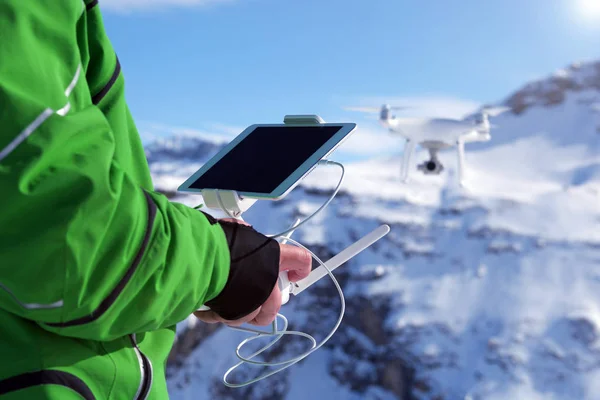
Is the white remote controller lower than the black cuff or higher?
lower

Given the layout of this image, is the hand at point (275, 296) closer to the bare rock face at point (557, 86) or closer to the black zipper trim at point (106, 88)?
the black zipper trim at point (106, 88)

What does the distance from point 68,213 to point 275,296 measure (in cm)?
50

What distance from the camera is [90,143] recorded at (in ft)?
2.51

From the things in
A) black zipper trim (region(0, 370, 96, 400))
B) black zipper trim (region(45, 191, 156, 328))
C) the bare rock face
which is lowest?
the bare rock face

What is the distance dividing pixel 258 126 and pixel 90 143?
72 cm

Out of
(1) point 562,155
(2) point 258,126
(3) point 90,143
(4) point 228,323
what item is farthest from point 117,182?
(1) point 562,155

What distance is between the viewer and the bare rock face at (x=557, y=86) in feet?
172

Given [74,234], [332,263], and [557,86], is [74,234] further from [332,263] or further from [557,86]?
[557,86]

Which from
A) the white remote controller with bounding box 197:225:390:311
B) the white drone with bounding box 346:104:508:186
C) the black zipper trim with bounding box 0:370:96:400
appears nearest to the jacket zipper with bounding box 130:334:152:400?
the black zipper trim with bounding box 0:370:96:400

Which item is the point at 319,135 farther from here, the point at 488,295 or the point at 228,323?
the point at 488,295

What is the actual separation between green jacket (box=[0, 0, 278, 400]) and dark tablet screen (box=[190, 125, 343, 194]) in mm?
248

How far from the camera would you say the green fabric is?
2.33 feet

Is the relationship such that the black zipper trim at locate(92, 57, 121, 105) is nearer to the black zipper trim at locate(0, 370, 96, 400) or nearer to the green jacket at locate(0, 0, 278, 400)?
the green jacket at locate(0, 0, 278, 400)

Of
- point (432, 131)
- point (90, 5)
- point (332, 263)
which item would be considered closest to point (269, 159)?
point (332, 263)
